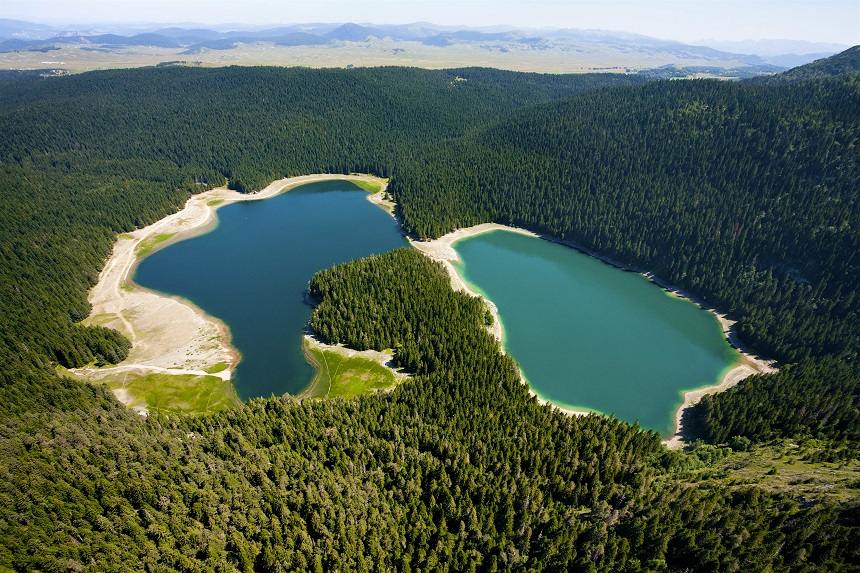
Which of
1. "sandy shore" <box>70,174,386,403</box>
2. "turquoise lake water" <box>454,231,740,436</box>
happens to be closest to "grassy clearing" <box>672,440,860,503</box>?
"turquoise lake water" <box>454,231,740,436</box>

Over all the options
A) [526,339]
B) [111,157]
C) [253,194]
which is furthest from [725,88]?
[111,157]

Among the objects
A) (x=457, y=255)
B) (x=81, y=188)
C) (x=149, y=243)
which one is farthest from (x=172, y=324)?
(x=81, y=188)

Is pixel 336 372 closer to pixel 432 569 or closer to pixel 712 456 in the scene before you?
pixel 432 569

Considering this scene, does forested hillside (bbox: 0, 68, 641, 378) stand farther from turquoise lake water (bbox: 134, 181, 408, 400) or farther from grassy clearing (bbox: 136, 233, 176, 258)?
turquoise lake water (bbox: 134, 181, 408, 400)

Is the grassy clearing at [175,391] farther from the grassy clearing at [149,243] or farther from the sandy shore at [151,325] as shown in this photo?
the grassy clearing at [149,243]

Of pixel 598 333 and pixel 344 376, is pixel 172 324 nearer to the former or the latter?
pixel 344 376
